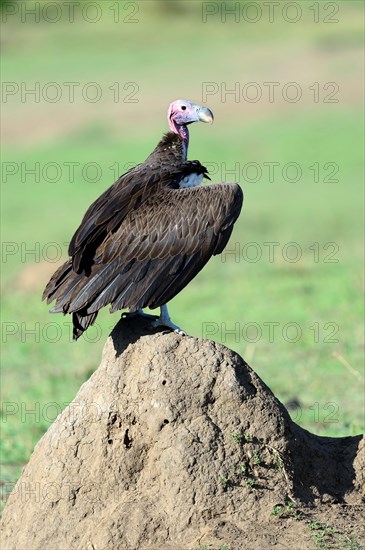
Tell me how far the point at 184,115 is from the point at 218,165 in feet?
60.4

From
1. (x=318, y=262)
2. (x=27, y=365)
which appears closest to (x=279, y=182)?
(x=318, y=262)

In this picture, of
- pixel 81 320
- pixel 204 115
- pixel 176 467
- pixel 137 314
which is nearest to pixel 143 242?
pixel 137 314

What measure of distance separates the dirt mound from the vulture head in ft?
5.73

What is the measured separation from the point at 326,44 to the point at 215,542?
121 ft

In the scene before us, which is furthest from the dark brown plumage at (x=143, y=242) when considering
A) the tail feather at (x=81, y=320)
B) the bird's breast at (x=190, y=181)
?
the bird's breast at (x=190, y=181)

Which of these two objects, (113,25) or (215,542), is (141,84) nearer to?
(113,25)

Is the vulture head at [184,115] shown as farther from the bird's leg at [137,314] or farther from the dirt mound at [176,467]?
the dirt mound at [176,467]

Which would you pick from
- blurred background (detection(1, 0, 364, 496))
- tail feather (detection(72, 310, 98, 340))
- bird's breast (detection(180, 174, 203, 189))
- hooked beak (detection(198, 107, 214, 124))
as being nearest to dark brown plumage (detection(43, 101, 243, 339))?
tail feather (detection(72, 310, 98, 340))

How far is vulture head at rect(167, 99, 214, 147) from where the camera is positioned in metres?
8.17

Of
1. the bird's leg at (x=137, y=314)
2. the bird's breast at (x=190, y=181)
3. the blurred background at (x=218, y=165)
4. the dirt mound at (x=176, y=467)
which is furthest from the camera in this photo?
the blurred background at (x=218, y=165)

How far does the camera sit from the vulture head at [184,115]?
26.8ft

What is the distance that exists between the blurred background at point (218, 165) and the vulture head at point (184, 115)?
3122 millimetres

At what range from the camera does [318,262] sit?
1773 centimetres

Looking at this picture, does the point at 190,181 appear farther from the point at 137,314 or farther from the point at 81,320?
the point at 81,320
